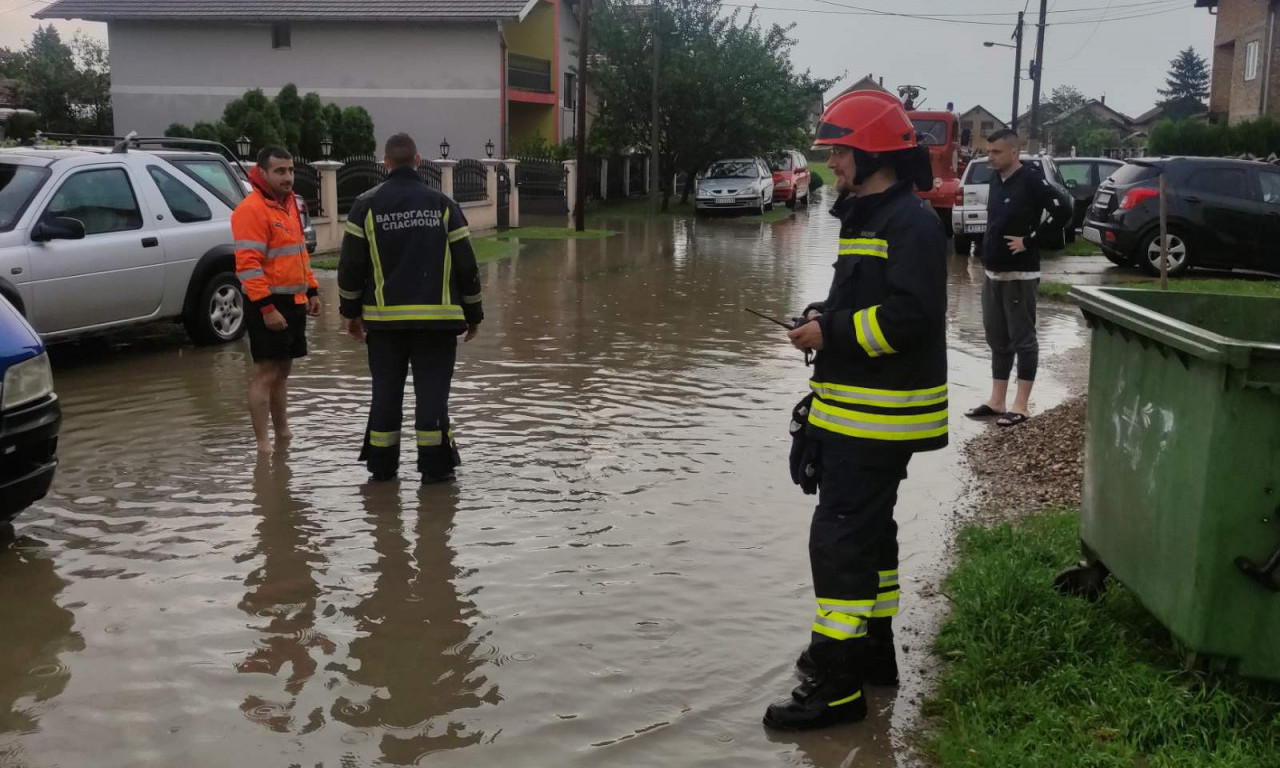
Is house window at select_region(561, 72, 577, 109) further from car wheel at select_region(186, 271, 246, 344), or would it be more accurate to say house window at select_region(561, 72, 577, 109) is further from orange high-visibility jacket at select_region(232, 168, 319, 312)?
orange high-visibility jacket at select_region(232, 168, 319, 312)

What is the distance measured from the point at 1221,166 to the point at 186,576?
51.3 feet

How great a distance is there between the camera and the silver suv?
8.62 meters

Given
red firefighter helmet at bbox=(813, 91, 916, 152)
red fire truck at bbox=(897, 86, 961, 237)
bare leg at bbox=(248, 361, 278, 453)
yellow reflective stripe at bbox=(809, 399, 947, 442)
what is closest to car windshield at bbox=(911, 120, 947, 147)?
red fire truck at bbox=(897, 86, 961, 237)

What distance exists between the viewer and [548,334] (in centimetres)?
1173

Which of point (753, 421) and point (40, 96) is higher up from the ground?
point (40, 96)

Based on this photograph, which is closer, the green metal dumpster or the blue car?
→ the green metal dumpster

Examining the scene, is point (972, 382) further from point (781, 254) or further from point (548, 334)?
point (781, 254)

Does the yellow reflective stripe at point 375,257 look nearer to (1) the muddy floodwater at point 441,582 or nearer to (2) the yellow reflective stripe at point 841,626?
(1) the muddy floodwater at point 441,582

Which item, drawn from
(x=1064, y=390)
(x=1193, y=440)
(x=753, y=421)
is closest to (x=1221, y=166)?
(x=1064, y=390)

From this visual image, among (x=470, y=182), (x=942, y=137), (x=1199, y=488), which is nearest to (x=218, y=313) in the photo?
(x=1199, y=488)

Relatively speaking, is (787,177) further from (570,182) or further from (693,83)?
(570,182)

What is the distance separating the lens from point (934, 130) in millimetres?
→ 27828

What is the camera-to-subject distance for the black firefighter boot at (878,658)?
4.15m

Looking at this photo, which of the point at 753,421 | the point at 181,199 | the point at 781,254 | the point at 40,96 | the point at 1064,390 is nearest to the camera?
the point at 753,421
